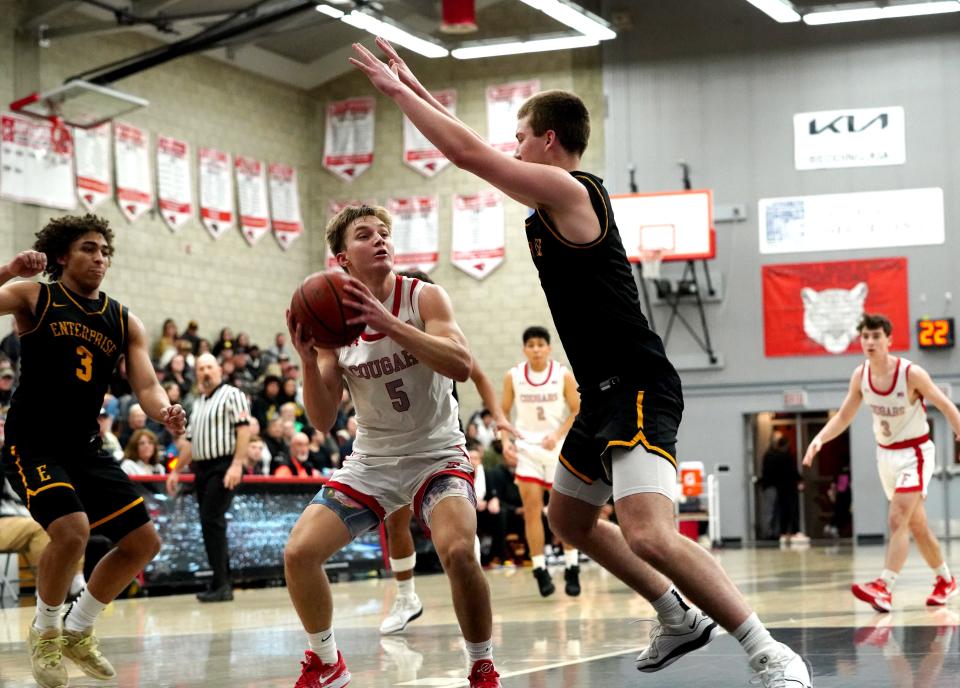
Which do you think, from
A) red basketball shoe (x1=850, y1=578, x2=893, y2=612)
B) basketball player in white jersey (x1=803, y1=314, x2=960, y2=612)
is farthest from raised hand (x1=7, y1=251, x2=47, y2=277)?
red basketball shoe (x1=850, y1=578, x2=893, y2=612)

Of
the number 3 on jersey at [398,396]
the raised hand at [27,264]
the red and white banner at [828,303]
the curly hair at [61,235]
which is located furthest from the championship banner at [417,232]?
the number 3 on jersey at [398,396]

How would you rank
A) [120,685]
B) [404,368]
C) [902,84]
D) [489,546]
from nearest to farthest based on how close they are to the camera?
[404,368], [120,685], [489,546], [902,84]

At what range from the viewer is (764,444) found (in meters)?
24.2

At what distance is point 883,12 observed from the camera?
21.6 meters

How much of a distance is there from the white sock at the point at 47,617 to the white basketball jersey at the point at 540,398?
19.3ft

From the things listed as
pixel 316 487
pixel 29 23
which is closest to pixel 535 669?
pixel 316 487

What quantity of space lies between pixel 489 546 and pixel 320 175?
1063cm

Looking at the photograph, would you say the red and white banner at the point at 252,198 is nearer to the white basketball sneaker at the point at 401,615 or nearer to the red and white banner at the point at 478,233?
the red and white banner at the point at 478,233

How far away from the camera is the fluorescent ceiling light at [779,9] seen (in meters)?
21.2

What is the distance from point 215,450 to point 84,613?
5212 mm

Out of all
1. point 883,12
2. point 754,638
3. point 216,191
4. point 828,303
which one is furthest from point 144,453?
point 883,12

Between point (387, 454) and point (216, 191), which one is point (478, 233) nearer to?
point (216, 191)

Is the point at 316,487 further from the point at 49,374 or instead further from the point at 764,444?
the point at 764,444

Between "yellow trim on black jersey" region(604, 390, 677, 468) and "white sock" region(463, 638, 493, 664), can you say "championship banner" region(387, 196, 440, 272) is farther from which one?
"yellow trim on black jersey" region(604, 390, 677, 468)
